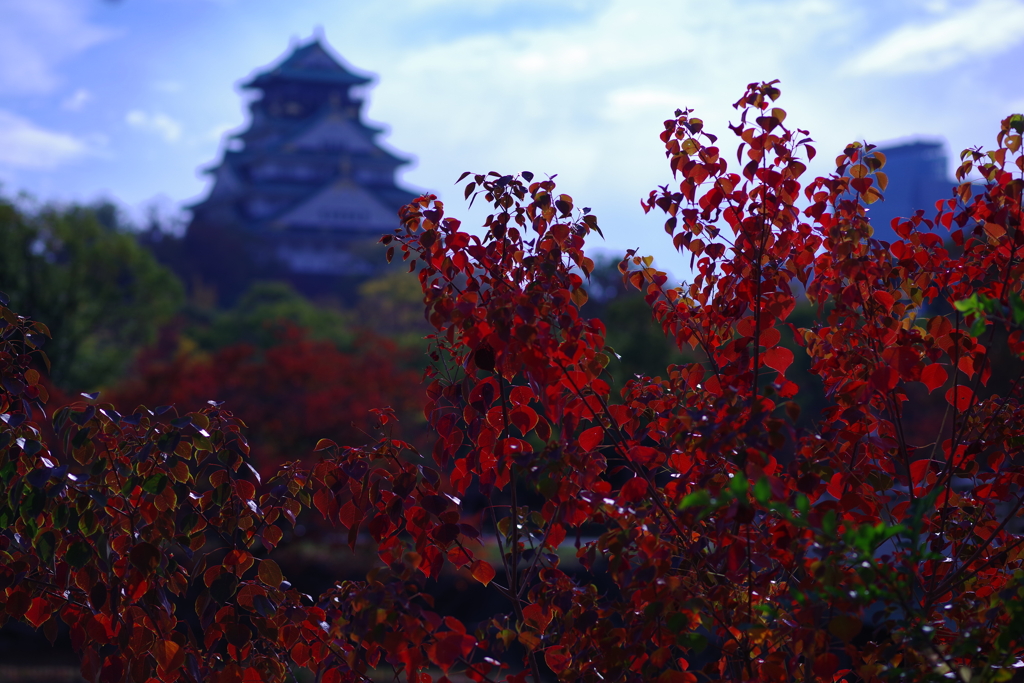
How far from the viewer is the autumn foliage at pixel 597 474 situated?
189cm

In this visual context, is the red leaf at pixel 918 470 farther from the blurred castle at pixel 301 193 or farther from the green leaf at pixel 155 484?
the blurred castle at pixel 301 193

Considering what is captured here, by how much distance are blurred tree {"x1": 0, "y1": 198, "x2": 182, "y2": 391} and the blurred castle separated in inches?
467

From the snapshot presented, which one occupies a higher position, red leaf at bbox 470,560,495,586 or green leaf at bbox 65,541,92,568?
red leaf at bbox 470,560,495,586

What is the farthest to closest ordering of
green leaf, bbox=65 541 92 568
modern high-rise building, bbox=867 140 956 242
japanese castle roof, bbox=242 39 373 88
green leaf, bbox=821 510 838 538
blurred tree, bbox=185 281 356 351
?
japanese castle roof, bbox=242 39 373 88, blurred tree, bbox=185 281 356 351, modern high-rise building, bbox=867 140 956 242, green leaf, bbox=65 541 92 568, green leaf, bbox=821 510 838 538


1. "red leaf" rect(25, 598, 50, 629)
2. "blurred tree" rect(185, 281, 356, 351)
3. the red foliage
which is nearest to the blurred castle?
"blurred tree" rect(185, 281, 356, 351)

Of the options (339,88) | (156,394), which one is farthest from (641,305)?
(339,88)

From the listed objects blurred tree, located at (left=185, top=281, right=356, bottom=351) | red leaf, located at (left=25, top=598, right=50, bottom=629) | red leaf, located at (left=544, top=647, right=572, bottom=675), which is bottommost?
red leaf, located at (left=25, top=598, right=50, bottom=629)

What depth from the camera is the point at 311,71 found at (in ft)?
142

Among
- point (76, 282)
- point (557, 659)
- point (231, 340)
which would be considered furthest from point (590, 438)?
point (231, 340)

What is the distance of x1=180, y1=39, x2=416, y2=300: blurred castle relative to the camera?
35.6 metres

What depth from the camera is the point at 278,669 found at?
2197mm

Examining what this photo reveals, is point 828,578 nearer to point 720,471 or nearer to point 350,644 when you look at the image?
point 720,471

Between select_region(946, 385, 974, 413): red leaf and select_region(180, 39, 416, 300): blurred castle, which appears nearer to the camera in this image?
select_region(946, 385, 974, 413): red leaf

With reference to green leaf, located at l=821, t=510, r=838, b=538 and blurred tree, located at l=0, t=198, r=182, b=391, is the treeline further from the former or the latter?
green leaf, located at l=821, t=510, r=838, b=538
